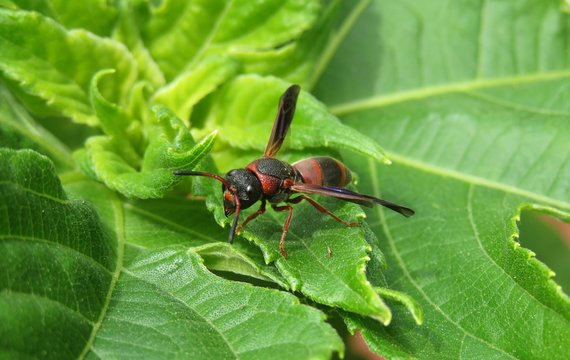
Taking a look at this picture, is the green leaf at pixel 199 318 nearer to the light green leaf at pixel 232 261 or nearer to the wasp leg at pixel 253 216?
the light green leaf at pixel 232 261

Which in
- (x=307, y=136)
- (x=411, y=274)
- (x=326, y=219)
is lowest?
(x=411, y=274)

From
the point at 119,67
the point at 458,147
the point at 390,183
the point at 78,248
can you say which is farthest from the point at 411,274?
the point at 119,67

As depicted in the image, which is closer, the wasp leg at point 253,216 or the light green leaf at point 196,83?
the wasp leg at point 253,216

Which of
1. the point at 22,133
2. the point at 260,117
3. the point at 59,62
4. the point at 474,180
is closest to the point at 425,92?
the point at 474,180

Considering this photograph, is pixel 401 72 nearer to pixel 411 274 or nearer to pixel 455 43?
pixel 455 43

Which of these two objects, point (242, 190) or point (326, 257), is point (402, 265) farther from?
point (242, 190)

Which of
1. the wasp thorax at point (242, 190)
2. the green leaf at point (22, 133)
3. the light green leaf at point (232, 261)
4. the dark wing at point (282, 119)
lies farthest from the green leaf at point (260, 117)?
the green leaf at point (22, 133)

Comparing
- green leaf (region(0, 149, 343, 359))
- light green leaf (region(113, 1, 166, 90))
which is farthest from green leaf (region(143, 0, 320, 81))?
green leaf (region(0, 149, 343, 359))
